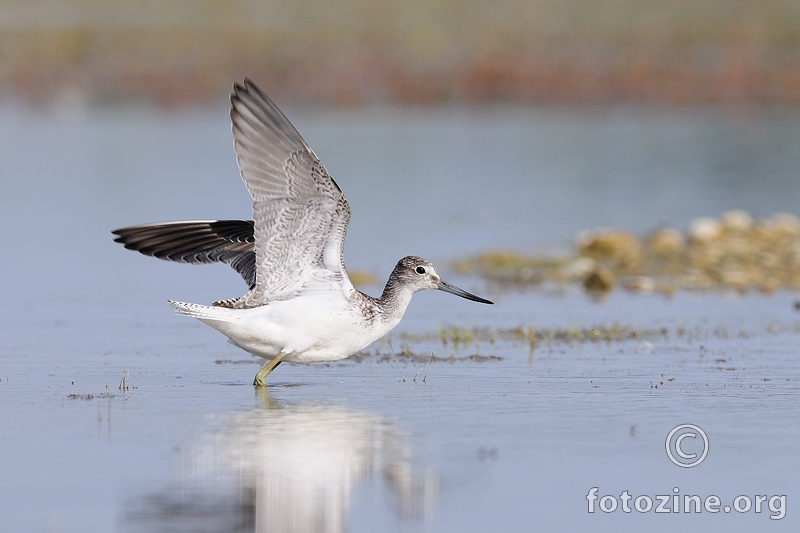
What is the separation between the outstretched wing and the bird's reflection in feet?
6.78

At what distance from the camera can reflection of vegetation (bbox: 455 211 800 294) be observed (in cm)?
1434

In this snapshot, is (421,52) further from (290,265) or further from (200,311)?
(200,311)

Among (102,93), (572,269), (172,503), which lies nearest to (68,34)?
(102,93)

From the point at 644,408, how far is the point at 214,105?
3095 centimetres

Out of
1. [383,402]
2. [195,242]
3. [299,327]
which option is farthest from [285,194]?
[195,242]

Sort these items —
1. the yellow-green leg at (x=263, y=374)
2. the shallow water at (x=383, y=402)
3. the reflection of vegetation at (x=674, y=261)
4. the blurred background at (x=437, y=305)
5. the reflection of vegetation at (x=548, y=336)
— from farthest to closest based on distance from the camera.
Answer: the reflection of vegetation at (x=674, y=261), the reflection of vegetation at (x=548, y=336), the yellow-green leg at (x=263, y=374), the blurred background at (x=437, y=305), the shallow water at (x=383, y=402)

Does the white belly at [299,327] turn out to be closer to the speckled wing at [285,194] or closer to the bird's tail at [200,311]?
the bird's tail at [200,311]

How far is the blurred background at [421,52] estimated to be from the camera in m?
39.6

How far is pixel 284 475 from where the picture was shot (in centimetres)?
696

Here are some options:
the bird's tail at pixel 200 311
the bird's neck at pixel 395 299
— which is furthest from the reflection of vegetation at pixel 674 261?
the bird's tail at pixel 200 311

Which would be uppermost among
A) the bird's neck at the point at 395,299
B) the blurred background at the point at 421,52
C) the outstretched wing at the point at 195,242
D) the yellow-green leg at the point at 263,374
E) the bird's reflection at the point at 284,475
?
the blurred background at the point at 421,52

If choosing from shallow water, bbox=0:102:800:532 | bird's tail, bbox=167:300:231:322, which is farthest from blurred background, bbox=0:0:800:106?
bird's tail, bbox=167:300:231:322

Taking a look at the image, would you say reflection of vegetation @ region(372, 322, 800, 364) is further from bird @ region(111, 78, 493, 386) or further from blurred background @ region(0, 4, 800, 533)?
bird @ region(111, 78, 493, 386)

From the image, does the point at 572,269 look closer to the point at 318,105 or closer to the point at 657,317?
the point at 657,317
